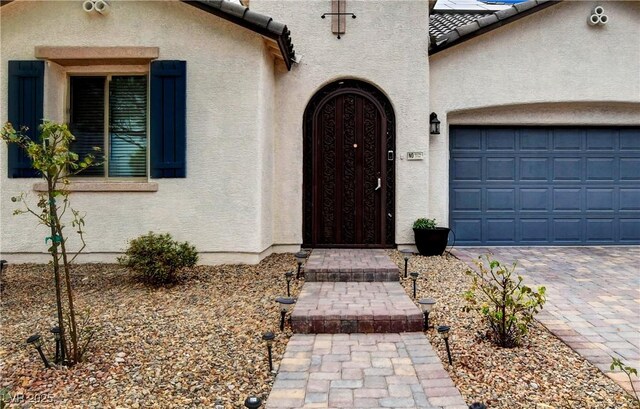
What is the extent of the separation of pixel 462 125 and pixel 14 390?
26.1 feet

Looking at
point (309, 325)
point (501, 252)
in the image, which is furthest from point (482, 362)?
point (501, 252)

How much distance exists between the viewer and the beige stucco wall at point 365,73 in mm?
7684

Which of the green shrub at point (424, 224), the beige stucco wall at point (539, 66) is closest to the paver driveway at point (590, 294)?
the green shrub at point (424, 224)

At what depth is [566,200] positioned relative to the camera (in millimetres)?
8664

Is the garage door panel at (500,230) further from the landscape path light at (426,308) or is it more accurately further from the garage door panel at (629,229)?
the landscape path light at (426,308)

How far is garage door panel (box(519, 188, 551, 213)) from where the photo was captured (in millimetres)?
8625

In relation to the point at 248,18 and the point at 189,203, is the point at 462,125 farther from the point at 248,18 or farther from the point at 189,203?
the point at 189,203

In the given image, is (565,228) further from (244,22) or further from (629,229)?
(244,22)

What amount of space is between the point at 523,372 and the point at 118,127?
6.54 meters

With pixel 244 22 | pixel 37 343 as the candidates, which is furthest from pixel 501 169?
pixel 37 343

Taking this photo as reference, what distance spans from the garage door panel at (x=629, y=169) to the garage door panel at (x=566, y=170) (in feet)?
2.91

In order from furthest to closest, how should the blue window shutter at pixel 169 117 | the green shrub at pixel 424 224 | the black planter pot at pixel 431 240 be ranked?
the green shrub at pixel 424 224, the black planter pot at pixel 431 240, the blue window shutter at pixel 169 117

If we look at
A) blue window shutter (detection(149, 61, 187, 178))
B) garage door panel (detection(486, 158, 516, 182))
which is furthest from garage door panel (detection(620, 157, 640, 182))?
blue window shutter (detection(149, 61, 187, 178))

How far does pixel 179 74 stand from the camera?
6.57 m
